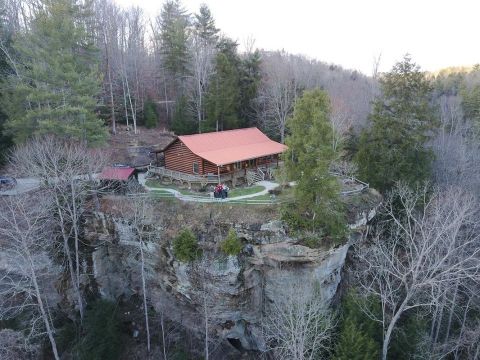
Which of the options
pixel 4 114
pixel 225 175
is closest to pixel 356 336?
pixel 225 175

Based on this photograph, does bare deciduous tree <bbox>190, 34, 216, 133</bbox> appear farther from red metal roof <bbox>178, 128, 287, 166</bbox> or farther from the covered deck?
the covered deck

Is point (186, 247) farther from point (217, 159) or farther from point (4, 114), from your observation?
point (4, 114)

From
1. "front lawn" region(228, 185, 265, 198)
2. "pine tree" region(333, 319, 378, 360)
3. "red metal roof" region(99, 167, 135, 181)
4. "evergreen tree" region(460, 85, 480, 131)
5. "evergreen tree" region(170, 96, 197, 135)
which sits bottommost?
"pine tree" region(333, 319, 378, 360)

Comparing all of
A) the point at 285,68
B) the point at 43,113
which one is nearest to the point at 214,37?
the point at 285,68

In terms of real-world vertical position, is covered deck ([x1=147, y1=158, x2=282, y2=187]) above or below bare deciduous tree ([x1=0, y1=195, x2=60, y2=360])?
above

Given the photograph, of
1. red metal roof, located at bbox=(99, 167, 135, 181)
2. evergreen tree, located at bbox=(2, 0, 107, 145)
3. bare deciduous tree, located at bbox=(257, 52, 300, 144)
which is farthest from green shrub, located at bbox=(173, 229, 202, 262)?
bare deciduous tree, located at bbox=(257, 52, 300, 144)

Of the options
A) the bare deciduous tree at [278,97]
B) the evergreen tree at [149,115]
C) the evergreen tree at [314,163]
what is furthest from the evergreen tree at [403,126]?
the evergreen tree at [149,115]

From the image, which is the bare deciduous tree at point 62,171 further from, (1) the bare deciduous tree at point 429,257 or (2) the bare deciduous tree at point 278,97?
(2) the bare deciduous tree at point 278,97
